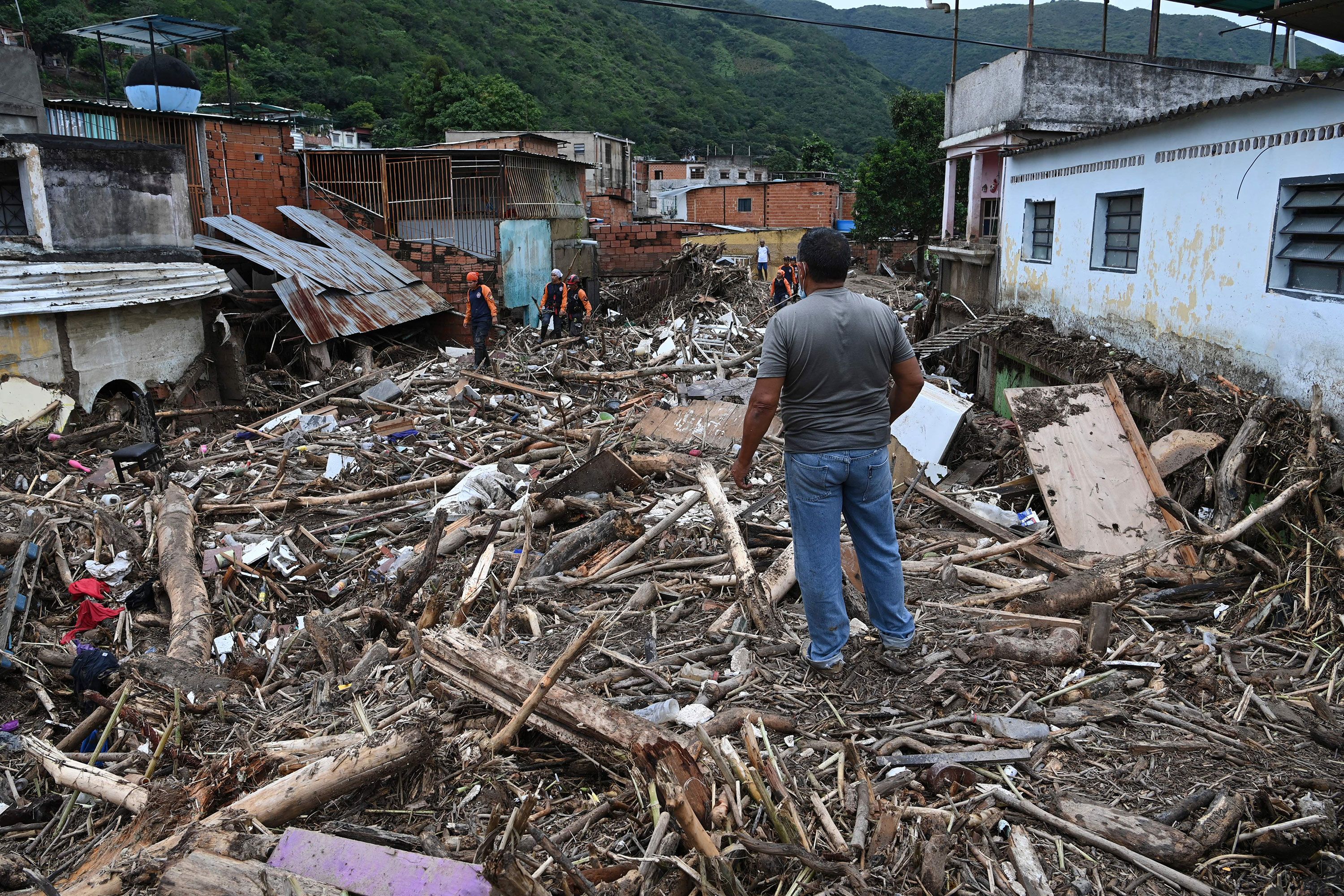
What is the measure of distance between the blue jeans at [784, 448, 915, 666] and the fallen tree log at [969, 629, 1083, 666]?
358mm

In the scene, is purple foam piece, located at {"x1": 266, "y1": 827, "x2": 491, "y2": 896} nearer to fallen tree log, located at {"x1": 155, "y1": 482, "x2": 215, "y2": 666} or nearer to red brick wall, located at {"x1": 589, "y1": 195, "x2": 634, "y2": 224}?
fallen tree log, located at {"x1": 155, "y1": 482, "x2": 215, "y2": 666}

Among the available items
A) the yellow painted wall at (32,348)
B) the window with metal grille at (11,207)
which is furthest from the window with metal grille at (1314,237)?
Result: the window with metal grille at (11,207)

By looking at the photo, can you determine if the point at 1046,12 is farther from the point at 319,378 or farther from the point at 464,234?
the point at 319,378

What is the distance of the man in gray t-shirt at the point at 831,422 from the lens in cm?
387

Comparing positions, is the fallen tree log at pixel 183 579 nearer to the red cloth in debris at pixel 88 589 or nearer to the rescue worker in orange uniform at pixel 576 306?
the red cloth in debris at pixel 88 589

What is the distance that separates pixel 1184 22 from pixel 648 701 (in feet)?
378

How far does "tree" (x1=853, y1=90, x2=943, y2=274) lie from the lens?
37156 mm

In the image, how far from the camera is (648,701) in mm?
3926

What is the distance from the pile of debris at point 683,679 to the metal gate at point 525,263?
1182cm

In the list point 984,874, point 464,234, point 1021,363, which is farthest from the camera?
point 464,234

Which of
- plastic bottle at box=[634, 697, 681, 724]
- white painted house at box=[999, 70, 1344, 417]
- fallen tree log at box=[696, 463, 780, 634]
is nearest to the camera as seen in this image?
plastic bottle at box=[634, 697, 681, 724]

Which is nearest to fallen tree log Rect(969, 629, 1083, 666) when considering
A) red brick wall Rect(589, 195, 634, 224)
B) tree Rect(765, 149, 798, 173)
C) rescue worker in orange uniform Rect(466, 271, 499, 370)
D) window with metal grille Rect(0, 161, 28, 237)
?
rescue worker in orange uniform Rect(466, 271, 499, 370)

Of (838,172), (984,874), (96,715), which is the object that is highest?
(838,172)

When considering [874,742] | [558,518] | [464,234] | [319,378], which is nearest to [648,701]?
[874,742]
